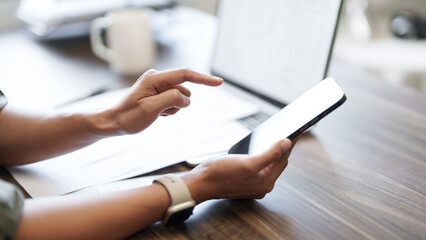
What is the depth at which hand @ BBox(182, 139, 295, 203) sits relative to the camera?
501 millimetres

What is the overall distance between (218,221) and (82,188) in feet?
0.69

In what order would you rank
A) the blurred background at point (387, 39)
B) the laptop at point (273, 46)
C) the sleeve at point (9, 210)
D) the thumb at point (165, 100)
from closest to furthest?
the sleeve at point (9, 210) → the thumb at point (165, 100) → the laptop at point (273, 46) → the blurred background at point (387, 39)

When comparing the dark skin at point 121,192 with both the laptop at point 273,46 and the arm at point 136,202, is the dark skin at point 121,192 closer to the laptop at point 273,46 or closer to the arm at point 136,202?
the arm at point 136,202

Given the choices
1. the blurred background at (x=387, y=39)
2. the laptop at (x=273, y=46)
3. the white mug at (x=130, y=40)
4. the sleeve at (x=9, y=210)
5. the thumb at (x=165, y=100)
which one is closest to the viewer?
the sleeve at (x=9, y=210)

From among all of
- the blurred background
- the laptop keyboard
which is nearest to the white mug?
the laptop keyboard

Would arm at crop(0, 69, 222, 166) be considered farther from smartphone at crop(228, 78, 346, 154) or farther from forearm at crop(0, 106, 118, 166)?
smartphone at crop(228, 78, 346, 154)

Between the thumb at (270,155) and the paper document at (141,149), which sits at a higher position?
the thumb at (270,155)

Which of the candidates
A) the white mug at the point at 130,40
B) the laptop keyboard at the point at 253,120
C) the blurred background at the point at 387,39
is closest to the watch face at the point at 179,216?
the laptop keyboard at the point at 253,120

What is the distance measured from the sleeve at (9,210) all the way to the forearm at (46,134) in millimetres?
175

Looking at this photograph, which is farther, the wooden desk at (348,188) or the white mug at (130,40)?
the white mug at (130,40)

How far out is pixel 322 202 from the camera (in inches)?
22.0

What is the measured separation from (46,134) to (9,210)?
0.71 feet

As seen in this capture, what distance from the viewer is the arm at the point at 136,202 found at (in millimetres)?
445

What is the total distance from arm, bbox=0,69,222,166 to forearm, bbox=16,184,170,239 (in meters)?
0.13
